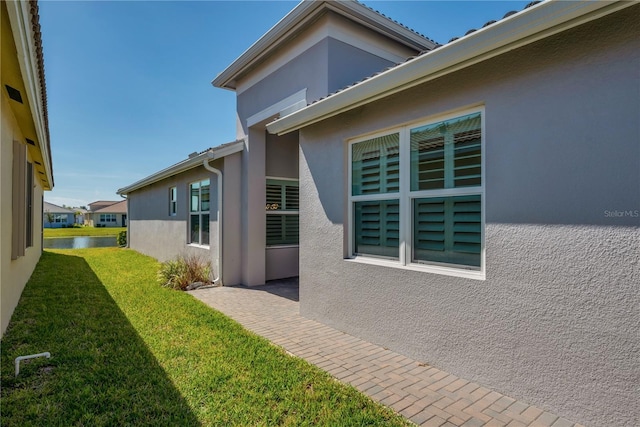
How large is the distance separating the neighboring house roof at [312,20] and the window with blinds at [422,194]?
3.61 meters

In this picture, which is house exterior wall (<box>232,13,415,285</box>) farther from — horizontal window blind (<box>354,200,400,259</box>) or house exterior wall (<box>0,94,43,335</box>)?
house exterior wall (<box>0,94,43,335</box>)

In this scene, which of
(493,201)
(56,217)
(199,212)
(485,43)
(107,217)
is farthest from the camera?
(56,217)

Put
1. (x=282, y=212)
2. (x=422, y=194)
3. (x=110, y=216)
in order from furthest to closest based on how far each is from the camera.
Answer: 1. (x=110, y=216)
2. (x=282, y=212)
3. (x=422, y=194)

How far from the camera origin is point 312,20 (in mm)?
7770

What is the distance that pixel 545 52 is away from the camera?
11.5ft

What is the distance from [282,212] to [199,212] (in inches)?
130

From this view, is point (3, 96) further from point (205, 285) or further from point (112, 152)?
point (112, 152)

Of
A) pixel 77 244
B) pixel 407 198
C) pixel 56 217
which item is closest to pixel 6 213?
pixel 407 198

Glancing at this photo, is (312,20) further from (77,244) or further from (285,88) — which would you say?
(77,244)

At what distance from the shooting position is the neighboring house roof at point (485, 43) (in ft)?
9.62

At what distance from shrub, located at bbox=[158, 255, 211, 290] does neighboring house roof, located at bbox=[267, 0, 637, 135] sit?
7.44 m

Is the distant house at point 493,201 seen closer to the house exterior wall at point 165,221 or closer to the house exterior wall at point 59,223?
the house exterior wall at point 165,221

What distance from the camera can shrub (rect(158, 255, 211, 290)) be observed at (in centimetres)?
998

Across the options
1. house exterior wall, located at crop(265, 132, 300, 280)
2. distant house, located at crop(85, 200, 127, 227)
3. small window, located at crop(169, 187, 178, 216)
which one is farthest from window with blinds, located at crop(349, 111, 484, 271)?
distant house, located at crop(85, 200, 127, 227)
